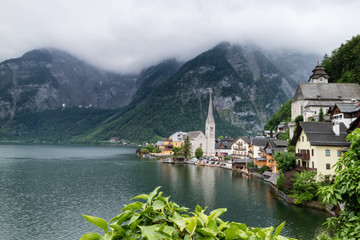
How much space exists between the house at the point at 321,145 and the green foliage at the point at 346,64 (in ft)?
153

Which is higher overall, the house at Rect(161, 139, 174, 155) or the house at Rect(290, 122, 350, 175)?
the house at Rect(290, 122, 350, 175)

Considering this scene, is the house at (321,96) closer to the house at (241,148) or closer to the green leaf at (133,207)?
the house at (241,148)

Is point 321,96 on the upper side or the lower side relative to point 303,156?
upper

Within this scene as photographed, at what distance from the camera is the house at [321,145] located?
41.5 meters

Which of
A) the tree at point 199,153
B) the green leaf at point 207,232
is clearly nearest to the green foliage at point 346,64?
the tree at point 199,153

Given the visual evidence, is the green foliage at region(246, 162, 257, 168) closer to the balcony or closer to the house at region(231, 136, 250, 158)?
the house at region(231, 136, 250, 158)

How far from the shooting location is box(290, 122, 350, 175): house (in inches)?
1633

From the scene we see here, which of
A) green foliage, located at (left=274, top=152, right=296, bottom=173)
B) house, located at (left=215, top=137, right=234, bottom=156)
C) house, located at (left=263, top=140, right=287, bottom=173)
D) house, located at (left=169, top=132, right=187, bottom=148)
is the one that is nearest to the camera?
green foliage, located at (left=274, top=152, right=296, bottom=173)

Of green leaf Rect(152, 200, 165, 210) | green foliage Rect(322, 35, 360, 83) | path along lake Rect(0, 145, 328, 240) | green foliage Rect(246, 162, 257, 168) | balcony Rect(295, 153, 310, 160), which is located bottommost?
path along lake Rect(0, 145, 328, 240)

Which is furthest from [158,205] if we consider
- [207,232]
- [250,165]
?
[250,165]

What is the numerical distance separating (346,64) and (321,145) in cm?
6415

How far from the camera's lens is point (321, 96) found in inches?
2921

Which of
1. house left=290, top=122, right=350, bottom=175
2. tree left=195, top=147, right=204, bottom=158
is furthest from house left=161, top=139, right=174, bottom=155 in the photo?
house left=290, top=122, right=350, bottom=175

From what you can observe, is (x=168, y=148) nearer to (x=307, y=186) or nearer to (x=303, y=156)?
(x=303, y=156)
